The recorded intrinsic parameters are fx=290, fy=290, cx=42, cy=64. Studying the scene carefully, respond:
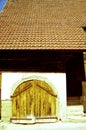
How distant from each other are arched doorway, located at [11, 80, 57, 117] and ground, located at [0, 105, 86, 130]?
54 centimetres

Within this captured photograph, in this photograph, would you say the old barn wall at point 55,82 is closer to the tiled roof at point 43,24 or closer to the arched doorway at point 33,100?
the arched doorway at point 33,100

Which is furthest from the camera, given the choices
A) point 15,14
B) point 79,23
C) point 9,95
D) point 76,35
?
point 15,14

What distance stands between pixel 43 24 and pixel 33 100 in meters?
3.79

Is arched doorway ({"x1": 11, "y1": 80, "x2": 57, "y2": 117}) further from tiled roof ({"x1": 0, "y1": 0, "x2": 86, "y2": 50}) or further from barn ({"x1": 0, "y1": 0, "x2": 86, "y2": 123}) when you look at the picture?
tiled roof ({"x1": 0, "y1": 0, "x2": 86, "y2": 50})

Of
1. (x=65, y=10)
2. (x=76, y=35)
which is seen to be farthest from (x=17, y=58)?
(x=65, y=10)

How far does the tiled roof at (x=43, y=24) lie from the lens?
11664mm

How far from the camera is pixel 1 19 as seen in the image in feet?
44.8

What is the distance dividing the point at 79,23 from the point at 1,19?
12.0 feet

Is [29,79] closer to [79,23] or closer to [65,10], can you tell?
[79,23]

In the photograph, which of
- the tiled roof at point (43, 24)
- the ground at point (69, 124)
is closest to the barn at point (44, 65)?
the tiled roof at point (43, 24)

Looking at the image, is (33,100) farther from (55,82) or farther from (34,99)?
(55,82)

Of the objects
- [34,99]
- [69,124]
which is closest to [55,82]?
[34,99]

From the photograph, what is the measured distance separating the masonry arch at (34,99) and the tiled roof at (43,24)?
1521mm

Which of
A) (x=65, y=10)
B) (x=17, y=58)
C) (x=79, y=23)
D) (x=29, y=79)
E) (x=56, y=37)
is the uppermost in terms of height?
(x=65, y=10)
